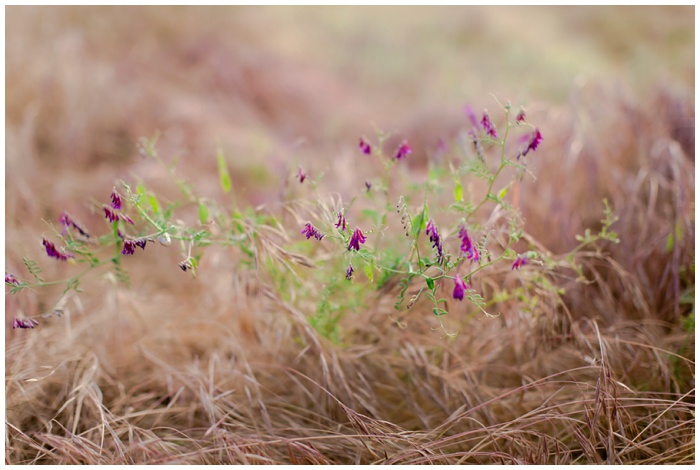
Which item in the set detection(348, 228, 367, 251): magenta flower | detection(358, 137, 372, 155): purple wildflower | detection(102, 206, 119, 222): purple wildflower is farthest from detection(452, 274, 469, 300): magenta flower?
detection(102, 206, 119, 222): purple wildflower

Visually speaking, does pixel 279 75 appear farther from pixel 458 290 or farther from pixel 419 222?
pixel 458 290

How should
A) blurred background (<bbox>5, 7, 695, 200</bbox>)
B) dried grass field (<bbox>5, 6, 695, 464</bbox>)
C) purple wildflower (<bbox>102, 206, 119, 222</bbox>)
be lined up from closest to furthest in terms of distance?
purple wildflower (<bbox>102, 206, 119, 222</bbox>) < dried grass field (<bbox>5, 6, 695, 464</bbox>) < blurred background (<bbox>5, 7, 695, 200</bbox>)

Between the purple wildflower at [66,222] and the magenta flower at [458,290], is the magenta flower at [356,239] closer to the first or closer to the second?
the magenta flower at [458,290]

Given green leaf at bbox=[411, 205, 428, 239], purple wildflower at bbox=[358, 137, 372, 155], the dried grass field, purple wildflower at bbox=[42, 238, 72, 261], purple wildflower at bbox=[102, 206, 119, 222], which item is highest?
purple wildflower at bbox=[358, 137, 372, 155]

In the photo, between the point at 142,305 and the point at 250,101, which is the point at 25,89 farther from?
the point at 142,305

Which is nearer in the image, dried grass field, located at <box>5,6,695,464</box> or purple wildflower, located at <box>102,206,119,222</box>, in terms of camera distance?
purple wildflower, located at <box>102,206,119,222</box>

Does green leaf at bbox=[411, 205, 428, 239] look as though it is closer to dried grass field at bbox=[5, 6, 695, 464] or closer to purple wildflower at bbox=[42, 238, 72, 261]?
dried grass field at bbox=[5, 6, 695, 464]

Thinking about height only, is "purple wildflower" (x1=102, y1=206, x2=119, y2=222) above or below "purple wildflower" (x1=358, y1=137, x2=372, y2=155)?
below

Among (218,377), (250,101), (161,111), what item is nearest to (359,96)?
(250,101)

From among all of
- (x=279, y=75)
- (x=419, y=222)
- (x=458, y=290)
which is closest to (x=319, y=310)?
(x=419, y=222)
